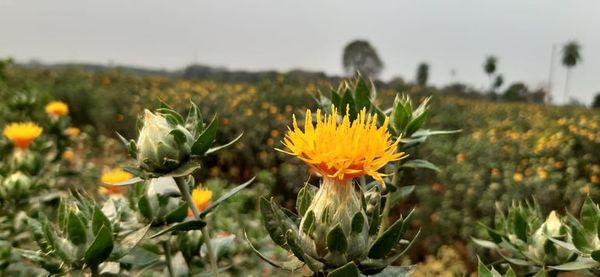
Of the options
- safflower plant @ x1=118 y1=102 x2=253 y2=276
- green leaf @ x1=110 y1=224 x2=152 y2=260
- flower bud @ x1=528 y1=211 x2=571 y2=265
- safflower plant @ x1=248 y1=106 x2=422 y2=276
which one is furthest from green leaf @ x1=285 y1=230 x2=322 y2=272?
flower bud @ x1=528 y1=211 x2=571 y2=265

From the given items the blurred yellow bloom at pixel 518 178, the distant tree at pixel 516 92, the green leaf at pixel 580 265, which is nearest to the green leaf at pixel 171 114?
the green leaf at pixel 580 265

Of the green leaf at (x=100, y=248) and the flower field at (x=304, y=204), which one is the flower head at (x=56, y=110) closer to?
the flower field at (x=304, y=204)

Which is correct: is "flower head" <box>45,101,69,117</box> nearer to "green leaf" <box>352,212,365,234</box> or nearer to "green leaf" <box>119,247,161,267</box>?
"green leaf" <box>119,247,161,267</box>

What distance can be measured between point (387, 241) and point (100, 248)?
1.45 ft

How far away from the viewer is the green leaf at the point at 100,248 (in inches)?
32.8

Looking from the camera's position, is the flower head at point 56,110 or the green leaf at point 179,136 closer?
the green leaf at point 179,136

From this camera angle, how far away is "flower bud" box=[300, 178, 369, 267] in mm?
705

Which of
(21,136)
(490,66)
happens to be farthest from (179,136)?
(490,66)

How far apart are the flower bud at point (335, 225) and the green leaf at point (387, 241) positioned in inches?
0.5

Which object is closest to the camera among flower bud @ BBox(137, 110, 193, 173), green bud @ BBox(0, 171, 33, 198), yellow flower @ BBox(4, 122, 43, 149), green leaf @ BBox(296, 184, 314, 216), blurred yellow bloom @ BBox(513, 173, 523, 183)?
green leaf @ BBox(296, 184, 314, 216)

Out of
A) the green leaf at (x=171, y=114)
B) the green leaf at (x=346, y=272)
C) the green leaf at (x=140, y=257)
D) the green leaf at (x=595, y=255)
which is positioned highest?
the green leaf at (x=171, y=114)

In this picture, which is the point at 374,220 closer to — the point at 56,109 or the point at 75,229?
the point at 75,229

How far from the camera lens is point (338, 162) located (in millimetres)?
695

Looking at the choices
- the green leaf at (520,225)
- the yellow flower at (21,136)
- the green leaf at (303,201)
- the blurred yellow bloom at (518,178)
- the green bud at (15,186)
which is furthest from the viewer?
the blurred yellow bloom at (518,178)
